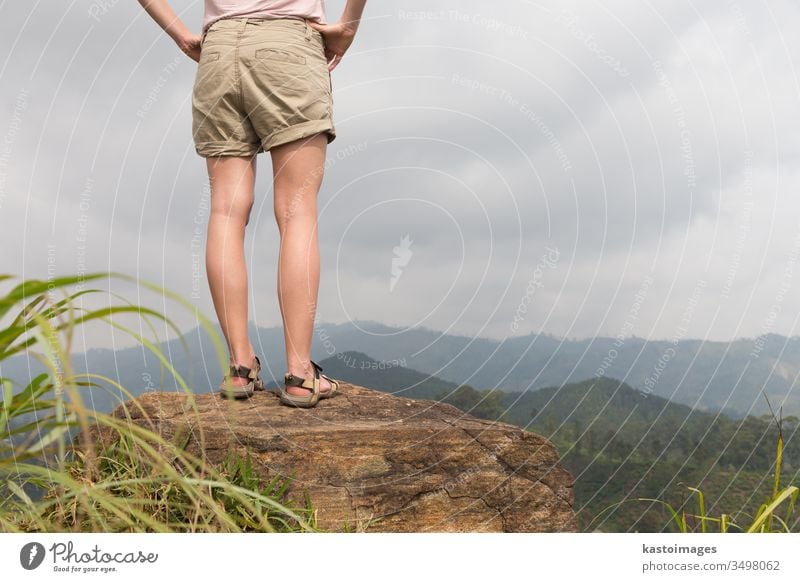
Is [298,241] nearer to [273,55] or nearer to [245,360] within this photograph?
[245,360]

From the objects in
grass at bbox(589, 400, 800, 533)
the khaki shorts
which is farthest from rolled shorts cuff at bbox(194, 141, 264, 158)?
grass at bbox(589, 400, 800, 533)

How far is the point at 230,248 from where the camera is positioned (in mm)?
4430

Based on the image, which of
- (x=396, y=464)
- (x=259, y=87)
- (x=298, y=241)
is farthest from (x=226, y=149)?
(x=396, y=464)

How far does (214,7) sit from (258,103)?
2.53 feet

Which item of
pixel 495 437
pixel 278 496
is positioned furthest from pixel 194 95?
pixel 495 437

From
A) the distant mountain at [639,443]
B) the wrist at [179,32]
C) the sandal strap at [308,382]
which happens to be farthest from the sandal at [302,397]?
the wrist at [179,32]

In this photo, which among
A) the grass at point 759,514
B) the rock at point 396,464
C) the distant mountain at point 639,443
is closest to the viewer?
the grass at point 759,514

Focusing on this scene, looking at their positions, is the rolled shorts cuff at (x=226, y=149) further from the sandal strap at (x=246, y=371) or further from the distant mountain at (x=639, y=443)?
the distant mountain at (x=639, y=443)

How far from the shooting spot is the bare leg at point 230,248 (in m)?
4.41

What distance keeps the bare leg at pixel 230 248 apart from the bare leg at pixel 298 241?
0.24 m

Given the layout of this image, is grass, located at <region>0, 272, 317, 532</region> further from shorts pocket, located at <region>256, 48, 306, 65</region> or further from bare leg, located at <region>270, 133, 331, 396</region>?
shorts pocket, located at <region>256, 48, 306, 65</region>

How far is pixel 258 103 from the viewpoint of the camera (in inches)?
171
